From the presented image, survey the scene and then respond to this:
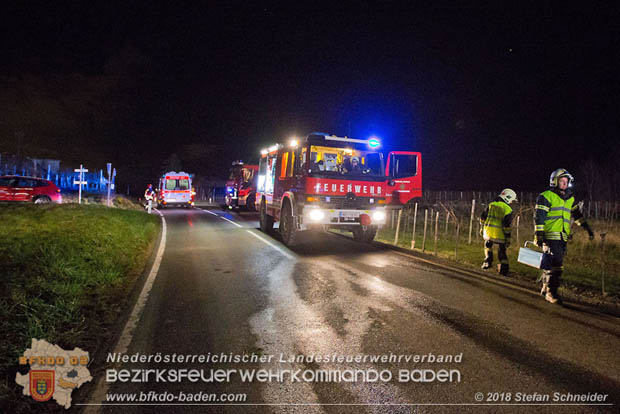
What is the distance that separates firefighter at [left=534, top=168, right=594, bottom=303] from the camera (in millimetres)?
5848

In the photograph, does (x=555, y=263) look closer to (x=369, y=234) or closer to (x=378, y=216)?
(x=378, y=216)

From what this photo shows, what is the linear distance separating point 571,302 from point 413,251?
511cm

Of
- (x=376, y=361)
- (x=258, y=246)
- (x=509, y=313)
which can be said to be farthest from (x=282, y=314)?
(x=258, y=246)

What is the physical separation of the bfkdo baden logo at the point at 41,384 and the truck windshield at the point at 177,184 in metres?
25.8

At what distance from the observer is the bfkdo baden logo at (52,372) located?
322 cm

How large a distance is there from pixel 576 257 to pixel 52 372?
1140cm

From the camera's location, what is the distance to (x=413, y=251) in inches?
434

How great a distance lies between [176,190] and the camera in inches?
1121

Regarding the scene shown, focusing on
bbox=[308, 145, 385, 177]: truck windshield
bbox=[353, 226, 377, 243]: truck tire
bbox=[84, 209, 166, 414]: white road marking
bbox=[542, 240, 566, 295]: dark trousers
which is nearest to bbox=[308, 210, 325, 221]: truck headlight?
bbox=[308, 145, 385, 177]: truck windshield

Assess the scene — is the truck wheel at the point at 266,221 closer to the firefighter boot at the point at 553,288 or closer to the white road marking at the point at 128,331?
the white road marking at the point at 128,331

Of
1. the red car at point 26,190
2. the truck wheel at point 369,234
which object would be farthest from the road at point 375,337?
the red car at point 26,190

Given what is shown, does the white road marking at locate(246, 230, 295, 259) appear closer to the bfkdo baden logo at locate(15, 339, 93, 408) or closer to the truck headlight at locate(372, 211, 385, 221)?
the truck headlight at locate(372, 211, 385, 221)

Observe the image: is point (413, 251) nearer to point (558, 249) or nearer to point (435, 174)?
point (558, 249)

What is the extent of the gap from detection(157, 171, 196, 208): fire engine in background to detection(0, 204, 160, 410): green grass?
15319 millimetres
